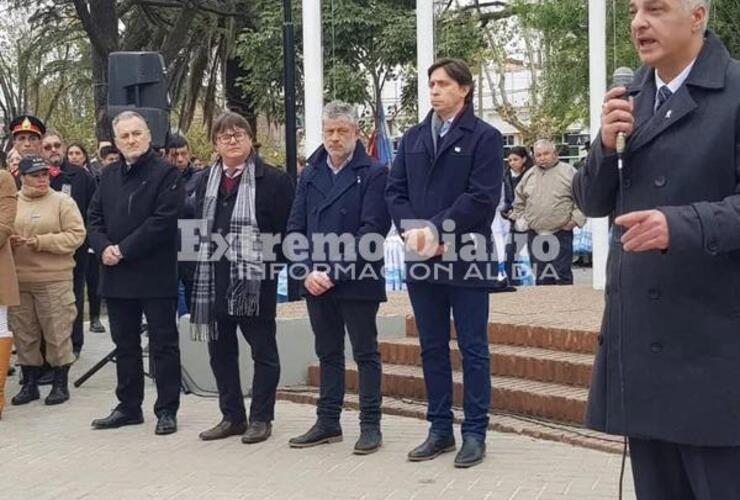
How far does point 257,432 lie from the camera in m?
6.79

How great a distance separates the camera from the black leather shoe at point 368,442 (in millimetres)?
6366

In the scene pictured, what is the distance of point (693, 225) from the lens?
104 inches

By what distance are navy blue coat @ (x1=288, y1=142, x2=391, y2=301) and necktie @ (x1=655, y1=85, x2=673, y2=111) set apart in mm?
3411

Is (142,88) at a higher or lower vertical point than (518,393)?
higher

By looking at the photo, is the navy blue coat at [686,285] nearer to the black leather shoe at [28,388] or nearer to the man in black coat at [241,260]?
the man in black coat at [241,260]

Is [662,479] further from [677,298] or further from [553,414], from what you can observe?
[553,414]

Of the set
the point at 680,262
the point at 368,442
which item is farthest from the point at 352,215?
the point at 680,262

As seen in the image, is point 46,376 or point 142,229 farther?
point 46,376

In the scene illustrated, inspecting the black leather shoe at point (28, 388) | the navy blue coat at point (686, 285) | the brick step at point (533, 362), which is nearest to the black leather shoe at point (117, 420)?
the black leather shoe at point (28, 388)

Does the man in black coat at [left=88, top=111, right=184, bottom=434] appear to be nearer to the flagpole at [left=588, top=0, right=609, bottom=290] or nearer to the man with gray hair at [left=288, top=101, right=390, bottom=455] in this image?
the man with gray hair at [left=288, top=101, right=390, bottom=455]

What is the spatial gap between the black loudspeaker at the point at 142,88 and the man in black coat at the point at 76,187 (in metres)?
0.84

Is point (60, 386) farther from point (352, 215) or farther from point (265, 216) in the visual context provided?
point (352, 215)

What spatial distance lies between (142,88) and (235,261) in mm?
3590

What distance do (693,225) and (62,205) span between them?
6.49 m
